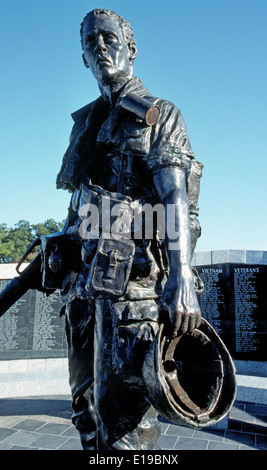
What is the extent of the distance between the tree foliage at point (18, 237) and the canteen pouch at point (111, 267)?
27.3m

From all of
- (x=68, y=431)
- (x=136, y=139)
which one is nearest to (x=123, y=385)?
(x=136, y=139)

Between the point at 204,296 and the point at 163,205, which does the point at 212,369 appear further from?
the point at 204,296

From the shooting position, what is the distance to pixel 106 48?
2.02 metres

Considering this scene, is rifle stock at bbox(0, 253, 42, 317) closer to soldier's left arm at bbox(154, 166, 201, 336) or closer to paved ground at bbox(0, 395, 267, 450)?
soldier's left arm at bbox(154, 166, 201, 336)

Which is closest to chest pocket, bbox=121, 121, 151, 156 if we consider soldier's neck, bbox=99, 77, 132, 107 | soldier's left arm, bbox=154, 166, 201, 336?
soldier's left arm, bbox=154, 166, 201, 336

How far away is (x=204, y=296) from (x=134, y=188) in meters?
5.71

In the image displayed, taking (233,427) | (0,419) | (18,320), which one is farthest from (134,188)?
(18,320)

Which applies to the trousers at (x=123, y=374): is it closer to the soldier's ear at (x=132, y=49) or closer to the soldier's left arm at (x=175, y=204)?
the soldier's left arm at (x=175, y=204)

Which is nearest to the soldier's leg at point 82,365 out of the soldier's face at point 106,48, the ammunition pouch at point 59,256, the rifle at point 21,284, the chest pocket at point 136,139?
the ammunition pouch at point 59,256

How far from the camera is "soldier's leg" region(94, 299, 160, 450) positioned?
1.62 m

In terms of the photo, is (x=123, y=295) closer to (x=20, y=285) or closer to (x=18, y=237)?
(x=20, y=285)

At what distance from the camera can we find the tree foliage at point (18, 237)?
30.7m

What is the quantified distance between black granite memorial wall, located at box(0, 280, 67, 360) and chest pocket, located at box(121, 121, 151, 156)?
18.4 ft
